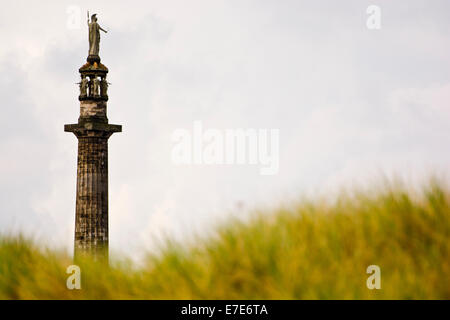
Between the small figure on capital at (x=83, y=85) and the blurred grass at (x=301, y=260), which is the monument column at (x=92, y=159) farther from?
the blurred grass at (x=301, y=260)

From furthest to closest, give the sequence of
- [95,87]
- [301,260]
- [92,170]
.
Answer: [95,87] < [92,170] < [301,260]

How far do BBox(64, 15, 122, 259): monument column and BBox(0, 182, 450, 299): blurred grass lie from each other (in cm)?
1162

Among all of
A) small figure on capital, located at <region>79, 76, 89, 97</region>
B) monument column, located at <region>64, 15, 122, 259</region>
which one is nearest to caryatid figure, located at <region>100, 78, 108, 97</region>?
monument column, located at <region>64, 15, 122, 259</region>

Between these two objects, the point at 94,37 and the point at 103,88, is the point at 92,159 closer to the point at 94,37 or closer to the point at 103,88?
the point at 103,88

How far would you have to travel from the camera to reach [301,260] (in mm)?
6504

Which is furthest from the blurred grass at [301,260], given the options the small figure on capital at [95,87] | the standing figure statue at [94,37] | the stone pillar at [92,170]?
the standing figure statue at [94,37]

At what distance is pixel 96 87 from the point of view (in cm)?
2058

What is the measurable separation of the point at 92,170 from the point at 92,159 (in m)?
0.36

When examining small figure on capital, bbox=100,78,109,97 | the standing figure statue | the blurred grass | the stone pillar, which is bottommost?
the blurred grass

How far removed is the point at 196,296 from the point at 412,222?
8.71 feet

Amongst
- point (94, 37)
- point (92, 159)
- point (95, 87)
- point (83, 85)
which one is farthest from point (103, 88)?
point (92, 159)

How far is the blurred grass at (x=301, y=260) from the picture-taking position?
21.0ft

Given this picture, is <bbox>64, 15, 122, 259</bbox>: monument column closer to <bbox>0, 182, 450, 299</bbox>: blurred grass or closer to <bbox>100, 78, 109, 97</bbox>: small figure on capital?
<bbox>100, 78, 109, 97</bbox>: small figure on capital

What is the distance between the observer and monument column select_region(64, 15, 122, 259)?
768 inches
